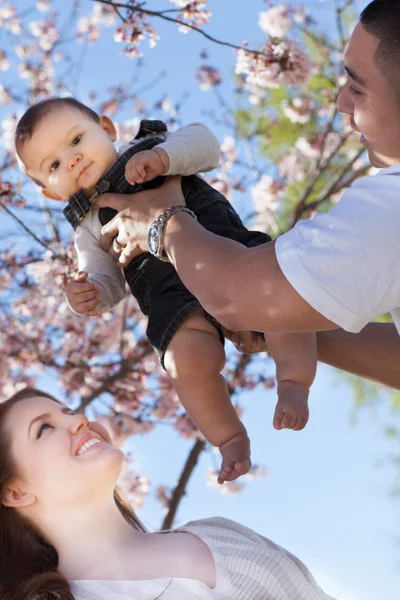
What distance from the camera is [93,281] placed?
8.71ft

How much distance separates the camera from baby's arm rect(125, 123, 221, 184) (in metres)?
2.45

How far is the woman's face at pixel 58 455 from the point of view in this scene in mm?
2330

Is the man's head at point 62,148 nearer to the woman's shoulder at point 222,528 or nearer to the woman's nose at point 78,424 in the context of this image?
the woman's nose at point 78,424

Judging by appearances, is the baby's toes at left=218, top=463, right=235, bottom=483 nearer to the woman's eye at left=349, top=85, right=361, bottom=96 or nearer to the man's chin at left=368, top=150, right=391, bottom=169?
the man's chin at left=368, top=150, right=391, bottom=169

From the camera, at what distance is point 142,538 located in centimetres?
237

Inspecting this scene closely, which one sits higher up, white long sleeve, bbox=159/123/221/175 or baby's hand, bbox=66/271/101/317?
white long sleeve, bbox=159/123/221/175

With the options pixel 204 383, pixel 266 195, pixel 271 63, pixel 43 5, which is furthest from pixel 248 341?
pixel 43 5

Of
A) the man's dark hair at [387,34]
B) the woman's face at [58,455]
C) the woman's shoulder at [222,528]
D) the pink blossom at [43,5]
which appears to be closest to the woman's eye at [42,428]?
the woman's face at [58,455]

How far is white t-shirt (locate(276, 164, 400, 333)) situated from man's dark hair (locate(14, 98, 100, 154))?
1.32 meters

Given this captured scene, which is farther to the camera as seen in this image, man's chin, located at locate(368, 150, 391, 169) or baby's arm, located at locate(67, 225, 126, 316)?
baby's arm, located at locate(67, 225, 126, 316)

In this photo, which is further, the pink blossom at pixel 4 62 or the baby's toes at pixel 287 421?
the pink blossom at pixel 4 62

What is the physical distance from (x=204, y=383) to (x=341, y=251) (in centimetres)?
93

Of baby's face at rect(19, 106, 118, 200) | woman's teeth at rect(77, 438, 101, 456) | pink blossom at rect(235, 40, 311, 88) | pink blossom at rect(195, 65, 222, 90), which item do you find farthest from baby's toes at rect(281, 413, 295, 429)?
pink blossom at rect(195, 65, 222, 90)

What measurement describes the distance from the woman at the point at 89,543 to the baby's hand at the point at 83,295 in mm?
322
